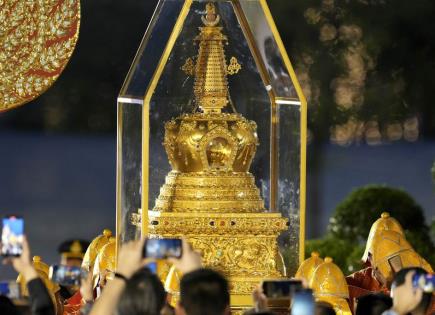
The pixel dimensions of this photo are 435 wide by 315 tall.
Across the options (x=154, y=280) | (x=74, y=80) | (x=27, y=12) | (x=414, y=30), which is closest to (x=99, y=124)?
(x=74, y=80)

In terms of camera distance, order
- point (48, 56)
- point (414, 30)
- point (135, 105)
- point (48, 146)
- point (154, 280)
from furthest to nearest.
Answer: point (48, 146) → point (414, 30) → point (48, 56) → point (135, 105) → point (154, 280)

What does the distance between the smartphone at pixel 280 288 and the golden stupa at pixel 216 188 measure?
8.77ft

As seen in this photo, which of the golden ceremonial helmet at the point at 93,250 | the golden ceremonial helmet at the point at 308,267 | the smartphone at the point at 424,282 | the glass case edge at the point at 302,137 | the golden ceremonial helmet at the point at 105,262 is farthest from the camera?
the golden ceremonial helmet at the point at 93,250

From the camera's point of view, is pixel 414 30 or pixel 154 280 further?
pixel 414 30

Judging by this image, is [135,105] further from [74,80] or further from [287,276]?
[74,80]

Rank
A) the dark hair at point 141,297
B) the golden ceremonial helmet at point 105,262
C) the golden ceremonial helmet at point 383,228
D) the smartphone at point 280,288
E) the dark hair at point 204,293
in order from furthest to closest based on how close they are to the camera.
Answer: the golden ceremonial helmet at point 383,228 < the golden ceremonial helmet at point 105,262 < the smartphone at point 280,288 < the dark hair at point 204,293 < the dark hair at point 141,297

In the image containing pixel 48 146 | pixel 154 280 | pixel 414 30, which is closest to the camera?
pixel 154 280

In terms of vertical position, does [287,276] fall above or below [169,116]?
below

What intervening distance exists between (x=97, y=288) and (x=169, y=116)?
1.29m

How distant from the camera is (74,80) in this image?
80.4 feet

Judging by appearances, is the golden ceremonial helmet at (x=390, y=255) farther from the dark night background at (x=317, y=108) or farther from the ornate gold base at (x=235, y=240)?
the dark night background at (x=317, y=108)

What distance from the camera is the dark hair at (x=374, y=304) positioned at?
1283cm

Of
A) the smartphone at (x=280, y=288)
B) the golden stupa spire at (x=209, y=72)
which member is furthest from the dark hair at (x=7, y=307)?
the golden stupa spire at (x=209, y=72)

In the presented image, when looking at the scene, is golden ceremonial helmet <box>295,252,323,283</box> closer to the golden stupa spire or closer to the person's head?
the golden stupa spire
